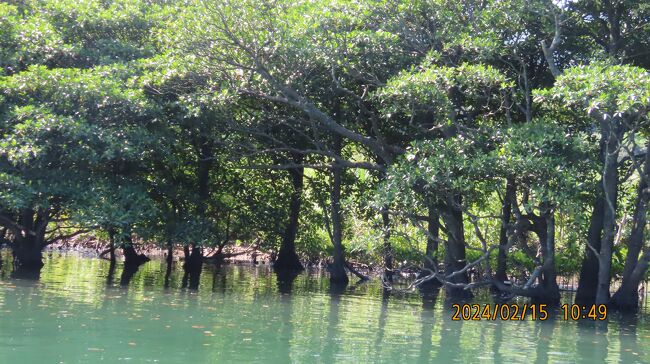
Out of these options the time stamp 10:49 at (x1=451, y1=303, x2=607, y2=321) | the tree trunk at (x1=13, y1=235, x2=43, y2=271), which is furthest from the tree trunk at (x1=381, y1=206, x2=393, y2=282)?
the tree trunk at (x1=13, y1=235, x2=43, y2=271)

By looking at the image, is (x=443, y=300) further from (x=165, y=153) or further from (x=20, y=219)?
(x=20, y=219)

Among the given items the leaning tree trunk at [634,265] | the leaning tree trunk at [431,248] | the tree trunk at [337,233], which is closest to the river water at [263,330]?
the leaning tree trunk at [634,265]

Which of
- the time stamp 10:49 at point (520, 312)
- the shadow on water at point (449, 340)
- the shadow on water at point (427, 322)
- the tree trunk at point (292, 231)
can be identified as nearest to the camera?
the shadow on water at point (449, 340)

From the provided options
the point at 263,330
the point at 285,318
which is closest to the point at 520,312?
Answer: the point at 285,318

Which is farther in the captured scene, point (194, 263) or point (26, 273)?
point (194, 263)

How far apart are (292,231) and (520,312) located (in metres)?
10.8

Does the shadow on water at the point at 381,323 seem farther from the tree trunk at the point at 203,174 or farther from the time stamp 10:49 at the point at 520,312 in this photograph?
the tree trunk at the point at 203,174

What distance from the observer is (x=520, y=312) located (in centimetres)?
1592

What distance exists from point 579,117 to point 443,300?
18.0 feet

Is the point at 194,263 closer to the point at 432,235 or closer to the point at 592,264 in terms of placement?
the point at 432,235

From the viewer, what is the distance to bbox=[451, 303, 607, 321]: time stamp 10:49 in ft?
47.9

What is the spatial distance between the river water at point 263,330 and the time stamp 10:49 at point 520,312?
35cm

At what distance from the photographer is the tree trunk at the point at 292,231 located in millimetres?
24562

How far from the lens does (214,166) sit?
23.3 meters
